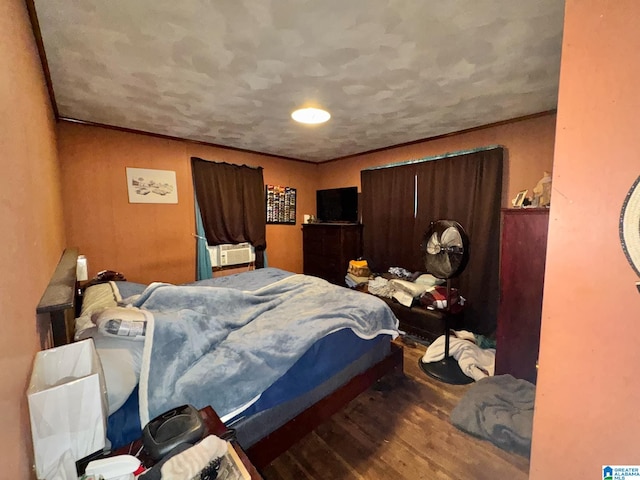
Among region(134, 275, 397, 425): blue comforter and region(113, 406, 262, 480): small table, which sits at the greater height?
region(134, 275, 397, 425): blue comforter

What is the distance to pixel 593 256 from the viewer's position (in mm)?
853

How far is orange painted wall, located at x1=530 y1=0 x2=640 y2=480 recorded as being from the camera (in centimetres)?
78

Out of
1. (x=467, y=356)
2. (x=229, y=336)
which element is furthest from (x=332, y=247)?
(x=229, y=336)

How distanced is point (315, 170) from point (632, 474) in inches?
181

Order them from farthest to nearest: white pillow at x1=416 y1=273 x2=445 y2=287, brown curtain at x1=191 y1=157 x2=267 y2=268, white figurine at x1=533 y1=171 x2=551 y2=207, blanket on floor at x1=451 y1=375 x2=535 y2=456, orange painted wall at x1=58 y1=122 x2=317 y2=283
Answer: brown curtain at x1=191 y1=157 x2=267 y2=268, white pillow at x1=416 y1=273 x2=445 y2=287, orange painted wall at x1=58 y1=122 x2=317 y2=283, white figurine at x1=533 y1=171 x2=551 y2=207, blanket on floor at x1=451 y1=375 x2=535 y2=456

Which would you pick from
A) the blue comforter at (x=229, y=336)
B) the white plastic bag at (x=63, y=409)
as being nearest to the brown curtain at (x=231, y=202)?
the blue comforter at (x=229, y=336)

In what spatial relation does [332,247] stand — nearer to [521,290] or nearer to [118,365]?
[521,290]

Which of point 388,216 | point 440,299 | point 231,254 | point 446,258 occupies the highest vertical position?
point 388,216

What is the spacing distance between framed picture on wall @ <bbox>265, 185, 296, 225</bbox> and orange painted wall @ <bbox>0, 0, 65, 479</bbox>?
3088 mm

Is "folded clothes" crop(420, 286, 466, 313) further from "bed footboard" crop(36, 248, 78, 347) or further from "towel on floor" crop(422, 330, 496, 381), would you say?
"bed footboard" crop(36, 248, 78, 347)

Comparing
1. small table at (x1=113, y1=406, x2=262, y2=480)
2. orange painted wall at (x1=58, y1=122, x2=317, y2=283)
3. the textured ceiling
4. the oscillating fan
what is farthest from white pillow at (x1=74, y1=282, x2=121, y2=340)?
the oscillating fan

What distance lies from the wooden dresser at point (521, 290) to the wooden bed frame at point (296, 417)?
884 millimetres

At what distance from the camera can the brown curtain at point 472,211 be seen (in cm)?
279

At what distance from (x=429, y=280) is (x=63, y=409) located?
3.19 meters
